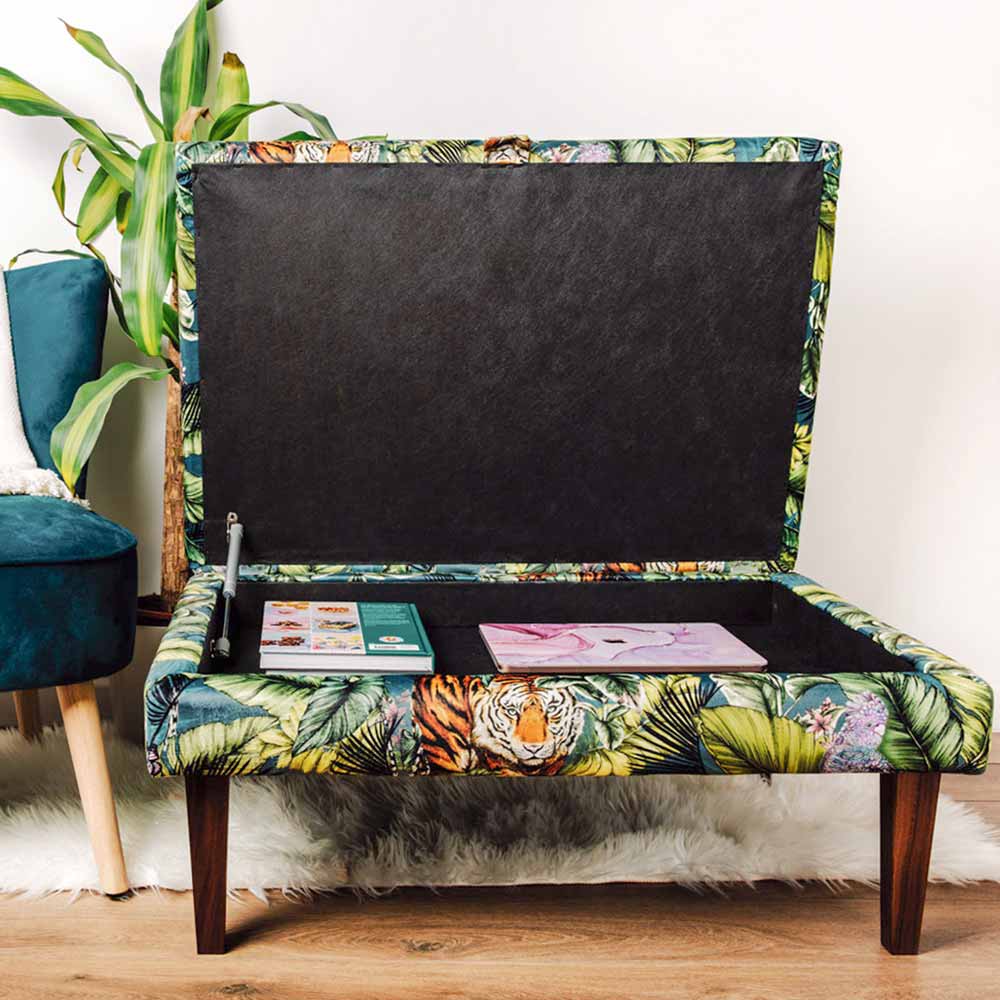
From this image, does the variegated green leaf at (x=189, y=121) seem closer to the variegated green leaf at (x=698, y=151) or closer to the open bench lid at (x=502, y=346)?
the open bench lid at (x=502, y=346)

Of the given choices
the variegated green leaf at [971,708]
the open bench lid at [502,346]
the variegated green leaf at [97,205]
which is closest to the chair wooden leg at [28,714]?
the open bench lid at [502,346]

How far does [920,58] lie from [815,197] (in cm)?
70

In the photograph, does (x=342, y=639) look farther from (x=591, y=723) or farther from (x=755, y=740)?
(x=755, y=740)

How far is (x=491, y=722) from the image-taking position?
81cm

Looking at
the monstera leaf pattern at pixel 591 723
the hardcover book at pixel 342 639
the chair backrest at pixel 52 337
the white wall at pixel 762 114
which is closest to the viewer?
the monstera leaf pattern at pixel 591 723

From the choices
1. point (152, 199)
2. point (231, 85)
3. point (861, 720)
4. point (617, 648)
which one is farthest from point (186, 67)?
point (861, 720)

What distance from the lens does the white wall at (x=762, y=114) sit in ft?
5.16

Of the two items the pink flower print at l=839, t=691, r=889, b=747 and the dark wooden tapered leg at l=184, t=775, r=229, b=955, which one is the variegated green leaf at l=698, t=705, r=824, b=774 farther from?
the dark wooden tapered leg at l=184, t=775, r=229, b=955

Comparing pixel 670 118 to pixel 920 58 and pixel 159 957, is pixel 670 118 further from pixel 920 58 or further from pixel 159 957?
pixel 159 957

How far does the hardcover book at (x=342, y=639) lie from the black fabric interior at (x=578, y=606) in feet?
0.10

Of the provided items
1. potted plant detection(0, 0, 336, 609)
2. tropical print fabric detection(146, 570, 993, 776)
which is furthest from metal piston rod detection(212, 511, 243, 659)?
potted plant detection(0, 0, 336, 609)

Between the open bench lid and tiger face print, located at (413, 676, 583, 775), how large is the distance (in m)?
0.37

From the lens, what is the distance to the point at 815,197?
1103mm

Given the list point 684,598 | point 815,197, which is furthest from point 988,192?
point 684,598
